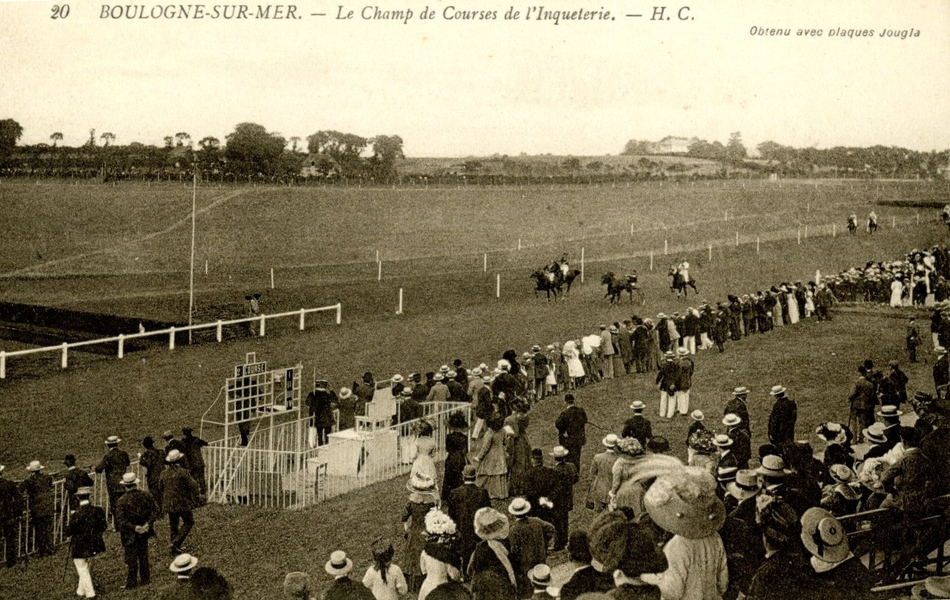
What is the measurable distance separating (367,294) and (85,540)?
54.4ft

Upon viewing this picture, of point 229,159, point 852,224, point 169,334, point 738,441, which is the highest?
point 229,159

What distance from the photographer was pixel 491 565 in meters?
5.51

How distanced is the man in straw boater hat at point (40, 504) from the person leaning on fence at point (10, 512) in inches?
5.5

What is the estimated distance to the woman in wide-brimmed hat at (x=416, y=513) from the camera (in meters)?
7.55

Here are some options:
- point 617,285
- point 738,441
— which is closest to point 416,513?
point 738,441

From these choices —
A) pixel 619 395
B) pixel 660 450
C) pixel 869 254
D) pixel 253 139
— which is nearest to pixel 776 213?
pixel 869 254

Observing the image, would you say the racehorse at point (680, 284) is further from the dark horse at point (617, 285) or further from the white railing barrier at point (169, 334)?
the white railing barrier at point (169, 334)

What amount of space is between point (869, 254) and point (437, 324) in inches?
651

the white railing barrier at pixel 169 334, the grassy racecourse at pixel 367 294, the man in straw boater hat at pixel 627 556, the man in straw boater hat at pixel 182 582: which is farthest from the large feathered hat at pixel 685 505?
the white railing barrier at pixel 169 334

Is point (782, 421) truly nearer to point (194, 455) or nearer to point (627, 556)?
point (627, 556)

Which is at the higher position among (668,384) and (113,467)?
(668,384)

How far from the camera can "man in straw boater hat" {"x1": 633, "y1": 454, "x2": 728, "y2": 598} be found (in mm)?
4543

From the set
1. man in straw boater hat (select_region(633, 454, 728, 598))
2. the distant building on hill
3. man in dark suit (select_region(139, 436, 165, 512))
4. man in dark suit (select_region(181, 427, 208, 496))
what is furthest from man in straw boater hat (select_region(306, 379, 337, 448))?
the distant building on hill

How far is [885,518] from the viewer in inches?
247
